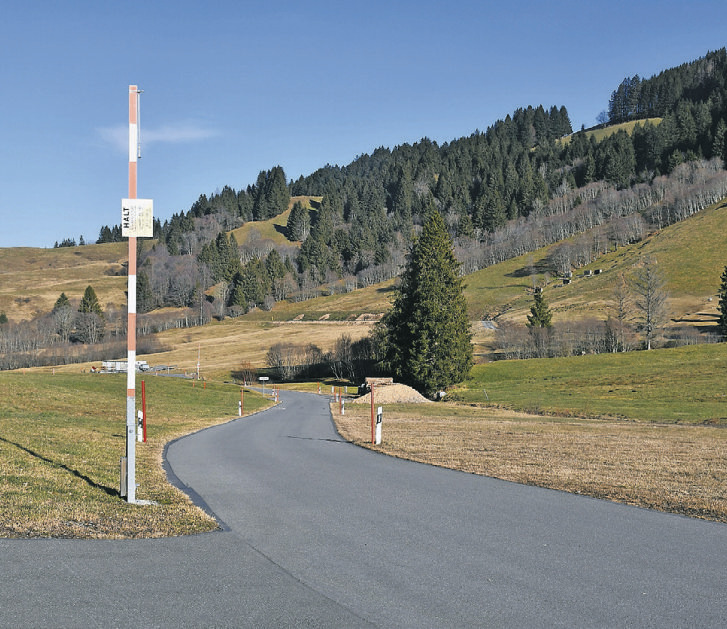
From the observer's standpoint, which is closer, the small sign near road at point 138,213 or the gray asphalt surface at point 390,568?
the gray asphalt surface at point 390,568

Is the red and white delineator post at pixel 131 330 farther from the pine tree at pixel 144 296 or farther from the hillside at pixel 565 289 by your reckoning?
the pine tree at pixel 144 296

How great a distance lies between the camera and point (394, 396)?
54625mm

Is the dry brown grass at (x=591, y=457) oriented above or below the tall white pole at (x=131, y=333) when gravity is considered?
below

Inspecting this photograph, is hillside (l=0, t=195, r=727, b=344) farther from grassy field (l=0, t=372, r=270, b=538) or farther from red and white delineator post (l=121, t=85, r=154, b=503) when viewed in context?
red and white delineator post (l=121, t=85, r=154, b=503)

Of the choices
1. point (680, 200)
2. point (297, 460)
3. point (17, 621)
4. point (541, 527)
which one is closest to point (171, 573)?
point (17, 621)

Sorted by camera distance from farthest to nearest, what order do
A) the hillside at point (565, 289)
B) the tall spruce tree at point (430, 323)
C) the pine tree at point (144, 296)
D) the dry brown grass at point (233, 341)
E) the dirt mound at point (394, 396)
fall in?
the pine tree at point (144, 296)
the hillside at point (565, 289)
the dry brown grass at point (233, 341)
the tall spruce tree at point (430, 323)
the dirt mound at point (394, 396)

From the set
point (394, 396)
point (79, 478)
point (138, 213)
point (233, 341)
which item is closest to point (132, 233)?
point (138, 213)

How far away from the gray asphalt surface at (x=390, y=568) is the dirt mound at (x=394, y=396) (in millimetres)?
42921

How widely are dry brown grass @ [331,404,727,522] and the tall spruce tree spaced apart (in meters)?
30.2

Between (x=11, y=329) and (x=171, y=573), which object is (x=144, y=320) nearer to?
(x=11, y=329)

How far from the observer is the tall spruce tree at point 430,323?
60250 mm

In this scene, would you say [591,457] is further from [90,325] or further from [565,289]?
[90,325]

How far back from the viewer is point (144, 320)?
169625 millimetres

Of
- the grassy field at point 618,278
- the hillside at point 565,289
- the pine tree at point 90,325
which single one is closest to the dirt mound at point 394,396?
the hillside at point 565,289
